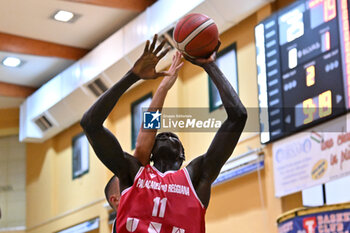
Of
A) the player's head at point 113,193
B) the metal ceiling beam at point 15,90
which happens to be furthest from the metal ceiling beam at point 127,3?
the player's head at point 113,193

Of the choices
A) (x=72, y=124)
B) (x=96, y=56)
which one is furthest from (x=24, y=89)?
(x=96, y=56)

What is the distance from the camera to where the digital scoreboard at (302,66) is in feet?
30.9

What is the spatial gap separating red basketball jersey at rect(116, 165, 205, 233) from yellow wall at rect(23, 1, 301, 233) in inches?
295

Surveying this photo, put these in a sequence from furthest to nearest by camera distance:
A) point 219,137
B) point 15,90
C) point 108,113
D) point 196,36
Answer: point 15,90 < point 196,36 < point 219,137 < point 108,113

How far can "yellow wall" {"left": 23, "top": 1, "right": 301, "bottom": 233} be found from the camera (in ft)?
37.8

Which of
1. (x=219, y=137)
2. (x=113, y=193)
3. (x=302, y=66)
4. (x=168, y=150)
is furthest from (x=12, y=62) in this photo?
(x=219, y=137)

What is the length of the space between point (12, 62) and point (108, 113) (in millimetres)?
13840

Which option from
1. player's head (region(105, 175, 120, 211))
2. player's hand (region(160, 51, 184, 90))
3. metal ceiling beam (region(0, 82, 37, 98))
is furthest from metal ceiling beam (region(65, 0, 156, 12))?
player's hand (region(160, 51, 184, 90))

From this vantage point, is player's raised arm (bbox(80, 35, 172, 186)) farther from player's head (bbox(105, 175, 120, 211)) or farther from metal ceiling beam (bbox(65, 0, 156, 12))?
metal ceiling beam (bbox(65, 0, 156, 12))

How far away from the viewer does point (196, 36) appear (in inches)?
158

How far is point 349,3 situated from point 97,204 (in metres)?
8.94

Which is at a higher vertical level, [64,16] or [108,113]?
[64,16]

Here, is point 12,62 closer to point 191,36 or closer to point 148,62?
point 191,36

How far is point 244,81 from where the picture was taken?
1214cm
